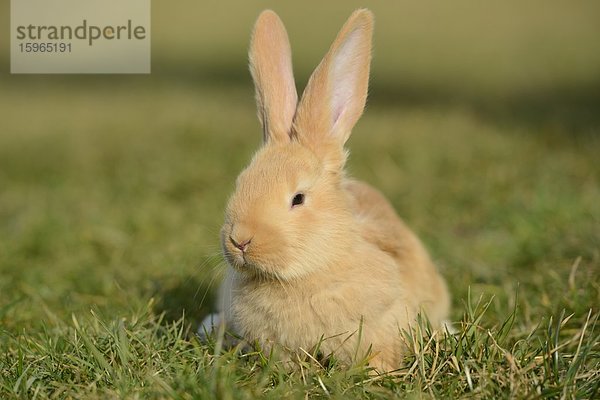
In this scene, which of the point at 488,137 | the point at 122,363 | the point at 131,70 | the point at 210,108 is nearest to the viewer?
the point at 122,363

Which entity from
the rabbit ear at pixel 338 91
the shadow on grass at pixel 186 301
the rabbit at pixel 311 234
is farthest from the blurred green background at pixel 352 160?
the rabbit ear at pixel 338 91

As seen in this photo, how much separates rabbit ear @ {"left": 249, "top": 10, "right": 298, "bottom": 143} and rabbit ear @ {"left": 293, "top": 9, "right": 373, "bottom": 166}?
6.2 inches

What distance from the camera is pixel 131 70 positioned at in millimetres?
12211

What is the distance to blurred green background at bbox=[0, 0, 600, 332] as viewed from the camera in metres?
4.16

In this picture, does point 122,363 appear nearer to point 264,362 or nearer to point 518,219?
point 264,362

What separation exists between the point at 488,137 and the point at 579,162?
1.11 meters

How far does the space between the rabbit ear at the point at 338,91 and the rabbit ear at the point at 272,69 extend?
16 cm

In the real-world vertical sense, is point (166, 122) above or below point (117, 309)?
above

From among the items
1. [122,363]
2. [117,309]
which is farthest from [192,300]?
[122,363]

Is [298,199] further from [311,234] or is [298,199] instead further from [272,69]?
[272,69]

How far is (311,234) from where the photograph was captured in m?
2.71

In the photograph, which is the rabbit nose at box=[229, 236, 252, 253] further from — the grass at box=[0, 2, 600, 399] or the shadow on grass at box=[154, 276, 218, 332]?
the shadow on grass at box=[154, 276, 218, 332]

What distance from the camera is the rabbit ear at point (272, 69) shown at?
10.4 ft

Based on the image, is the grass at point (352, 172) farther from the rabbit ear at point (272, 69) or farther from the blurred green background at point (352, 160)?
the rabbit ear at point (272, 69)
